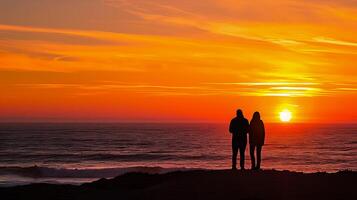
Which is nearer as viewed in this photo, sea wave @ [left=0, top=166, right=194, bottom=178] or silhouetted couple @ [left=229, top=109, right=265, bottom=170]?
silhouetted couple @ [left=229, top=109, right=265, bottom=170]

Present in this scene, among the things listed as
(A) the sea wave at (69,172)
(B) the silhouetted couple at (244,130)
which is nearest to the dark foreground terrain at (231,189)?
(B) the silhouetted couple at (244,130)

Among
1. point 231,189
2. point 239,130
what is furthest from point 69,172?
point 231,189

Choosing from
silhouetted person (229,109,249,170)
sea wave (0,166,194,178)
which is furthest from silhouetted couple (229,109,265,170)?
sea wave (0,166,194,178)

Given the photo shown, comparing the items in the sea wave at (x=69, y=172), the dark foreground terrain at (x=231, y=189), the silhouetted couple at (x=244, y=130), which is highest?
the silhouetted couple at (x=244, y=130)

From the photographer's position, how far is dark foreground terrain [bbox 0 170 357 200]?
14.3 meters

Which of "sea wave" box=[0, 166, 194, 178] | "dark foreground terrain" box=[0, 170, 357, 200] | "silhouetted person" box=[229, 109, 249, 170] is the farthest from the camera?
"sea wave" box=[0, 166, 194, 178]

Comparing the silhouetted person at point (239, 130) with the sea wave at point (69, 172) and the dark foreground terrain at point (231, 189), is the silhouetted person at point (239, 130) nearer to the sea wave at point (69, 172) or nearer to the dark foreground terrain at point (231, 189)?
the dark foreground terrain at point (231, 189)

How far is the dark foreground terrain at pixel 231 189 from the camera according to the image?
14.3 m

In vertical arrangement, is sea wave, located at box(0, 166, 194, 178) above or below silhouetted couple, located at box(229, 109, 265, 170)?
below

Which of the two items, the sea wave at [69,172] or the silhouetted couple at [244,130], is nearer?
the silhouetted couple at [244,130]

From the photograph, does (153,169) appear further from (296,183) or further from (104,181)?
(296,183)

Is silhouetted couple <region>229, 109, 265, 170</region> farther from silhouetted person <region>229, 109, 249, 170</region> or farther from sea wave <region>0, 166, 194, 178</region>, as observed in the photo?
sea wave <region>0, 166, 194, 178</region>

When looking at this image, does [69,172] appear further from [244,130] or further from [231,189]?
[231,189]

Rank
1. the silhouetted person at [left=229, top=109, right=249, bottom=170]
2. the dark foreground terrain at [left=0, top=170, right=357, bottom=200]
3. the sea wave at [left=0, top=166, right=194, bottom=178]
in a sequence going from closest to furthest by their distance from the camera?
1. the dark foreground terrain at [left=0, top=170, right=357, bottom=200]
2. the silhouetted person at [left=229, top=109, right=249, bottom=170]
3. the sea wave at [left=0, top=166, right=194, bottom=178]
